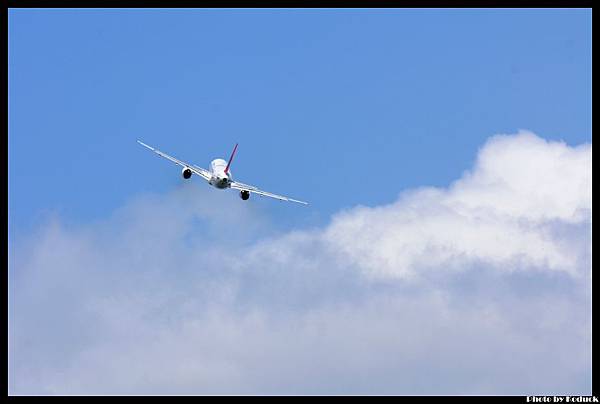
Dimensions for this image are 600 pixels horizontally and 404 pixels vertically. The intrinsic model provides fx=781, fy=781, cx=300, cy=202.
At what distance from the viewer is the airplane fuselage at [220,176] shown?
13012cm

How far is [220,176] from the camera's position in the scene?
130 meters

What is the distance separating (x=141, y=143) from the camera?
128m

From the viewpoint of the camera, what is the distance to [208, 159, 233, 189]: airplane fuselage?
13012cm
